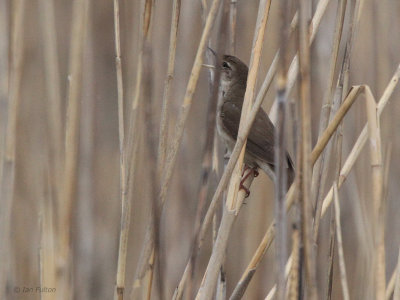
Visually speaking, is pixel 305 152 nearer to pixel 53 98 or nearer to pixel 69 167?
pixel 69 167

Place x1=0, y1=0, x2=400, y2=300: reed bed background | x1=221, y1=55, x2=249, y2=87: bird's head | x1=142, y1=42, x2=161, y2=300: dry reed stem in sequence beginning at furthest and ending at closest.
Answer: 1. x1=221, y1=55, x2=249, y2=87: bird's head
2. x1=0, y1=0, x2=400, y2=300: reed bed background
3. x1=142, y1=42, x2=161, y2=300: dry reed stem

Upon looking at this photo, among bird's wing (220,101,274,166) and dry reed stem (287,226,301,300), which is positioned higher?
bird's wing (220,101,274,166)

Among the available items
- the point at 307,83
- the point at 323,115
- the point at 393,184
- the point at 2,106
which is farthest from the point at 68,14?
the point at 307,83

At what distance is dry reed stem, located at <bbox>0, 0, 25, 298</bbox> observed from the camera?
1818mm

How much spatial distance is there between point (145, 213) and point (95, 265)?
29 centimetres

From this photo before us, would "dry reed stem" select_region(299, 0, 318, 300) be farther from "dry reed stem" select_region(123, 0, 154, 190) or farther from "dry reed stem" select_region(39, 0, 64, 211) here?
"dry reed stem" select_region(39, 0, 64, 211)

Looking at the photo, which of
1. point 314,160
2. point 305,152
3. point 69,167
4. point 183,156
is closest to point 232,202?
point 314,160

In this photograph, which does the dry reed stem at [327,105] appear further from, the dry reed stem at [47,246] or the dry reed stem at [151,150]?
the dry reed stem at [47,246]

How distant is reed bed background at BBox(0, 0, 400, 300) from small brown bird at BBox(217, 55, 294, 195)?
0.37 ft

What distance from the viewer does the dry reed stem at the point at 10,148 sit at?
182cm

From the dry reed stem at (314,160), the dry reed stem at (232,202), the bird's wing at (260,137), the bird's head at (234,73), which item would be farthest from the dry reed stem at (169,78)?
the bird's head at (234,73)

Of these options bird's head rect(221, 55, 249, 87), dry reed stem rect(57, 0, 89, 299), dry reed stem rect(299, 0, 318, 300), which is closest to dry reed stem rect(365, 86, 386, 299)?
dry reed stem rect(299, 0, 318, 300)

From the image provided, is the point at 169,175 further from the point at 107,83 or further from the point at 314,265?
the point at 107,83

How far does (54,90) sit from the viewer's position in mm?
2102
